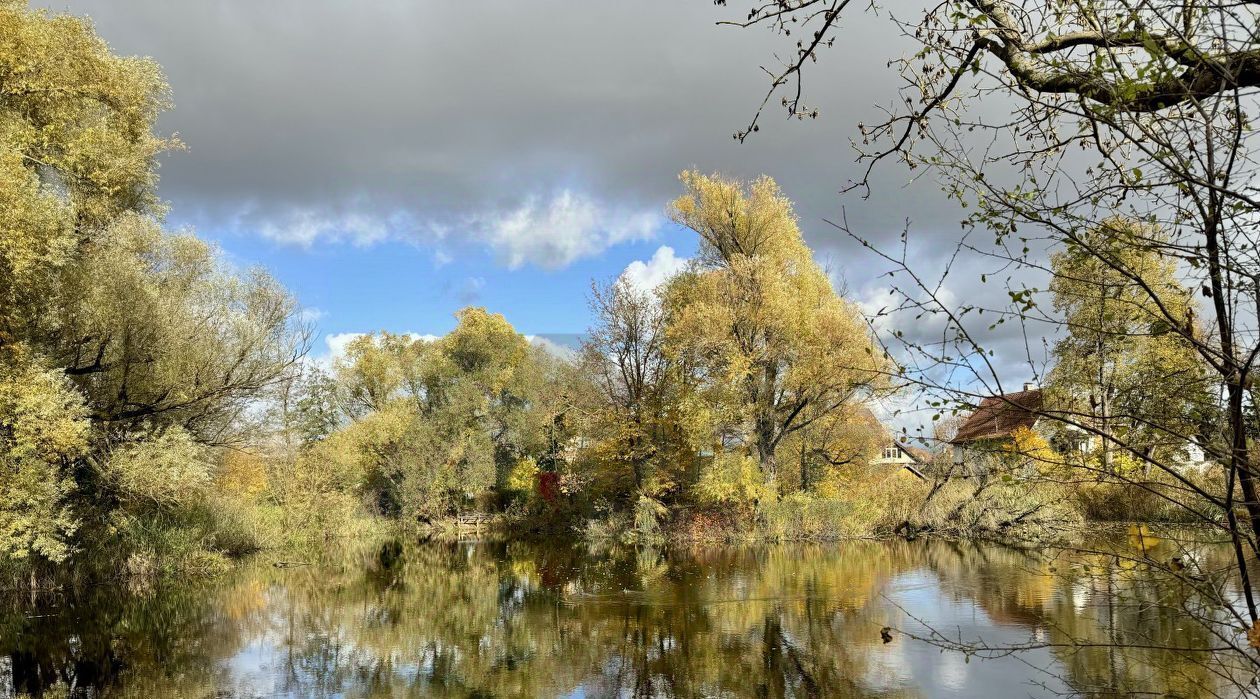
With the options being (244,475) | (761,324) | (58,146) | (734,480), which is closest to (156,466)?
(58,146)

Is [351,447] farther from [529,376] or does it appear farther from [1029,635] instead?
[1029,635]

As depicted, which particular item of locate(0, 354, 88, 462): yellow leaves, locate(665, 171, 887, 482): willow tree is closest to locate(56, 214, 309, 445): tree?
locate(0, 354, 88, 462): yellow leaves

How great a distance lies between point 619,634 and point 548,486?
2105cm

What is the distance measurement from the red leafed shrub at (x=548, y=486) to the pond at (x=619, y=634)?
487 inches

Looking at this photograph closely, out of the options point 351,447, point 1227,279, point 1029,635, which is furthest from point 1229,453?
point 351,447

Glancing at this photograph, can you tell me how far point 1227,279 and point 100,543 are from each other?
67.4 ft

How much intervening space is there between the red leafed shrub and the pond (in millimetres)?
12376

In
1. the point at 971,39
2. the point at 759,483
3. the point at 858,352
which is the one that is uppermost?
the point at 858,352

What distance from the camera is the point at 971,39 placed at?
2.82 meters

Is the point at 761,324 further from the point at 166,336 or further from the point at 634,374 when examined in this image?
the point at 166,336

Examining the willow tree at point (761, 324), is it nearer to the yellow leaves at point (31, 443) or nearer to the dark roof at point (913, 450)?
the dark roof at point (913, 450)

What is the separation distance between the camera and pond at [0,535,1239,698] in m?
8.76

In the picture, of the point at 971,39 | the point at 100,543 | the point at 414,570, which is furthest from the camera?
the point at 414,570

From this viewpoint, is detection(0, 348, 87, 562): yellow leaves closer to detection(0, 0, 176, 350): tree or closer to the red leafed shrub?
detection(0, 0, 176, 350): tree
